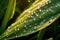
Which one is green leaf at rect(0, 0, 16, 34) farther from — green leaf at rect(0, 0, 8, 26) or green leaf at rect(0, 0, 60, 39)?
green leaf at rect(0, 0, 60, 39)

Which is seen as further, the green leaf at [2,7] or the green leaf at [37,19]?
the green leaf at [2,7]

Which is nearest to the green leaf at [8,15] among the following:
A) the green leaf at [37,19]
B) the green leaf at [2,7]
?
the green leaf at [2,7]

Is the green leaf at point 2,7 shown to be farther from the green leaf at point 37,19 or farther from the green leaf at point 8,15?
the green leaf at point 37,19

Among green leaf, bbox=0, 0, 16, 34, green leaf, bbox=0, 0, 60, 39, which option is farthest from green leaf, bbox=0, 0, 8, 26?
green leaf, bbox=0, 0, 60, 39

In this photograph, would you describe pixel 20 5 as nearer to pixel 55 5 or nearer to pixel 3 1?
pixel 3 1

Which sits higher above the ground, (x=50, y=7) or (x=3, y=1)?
(x=3, y=1)

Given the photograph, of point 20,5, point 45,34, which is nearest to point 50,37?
point 45,34

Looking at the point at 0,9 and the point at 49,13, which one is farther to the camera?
the point at 0,9

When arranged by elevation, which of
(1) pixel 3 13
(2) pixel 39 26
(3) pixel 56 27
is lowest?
(2) pixel 39 26
